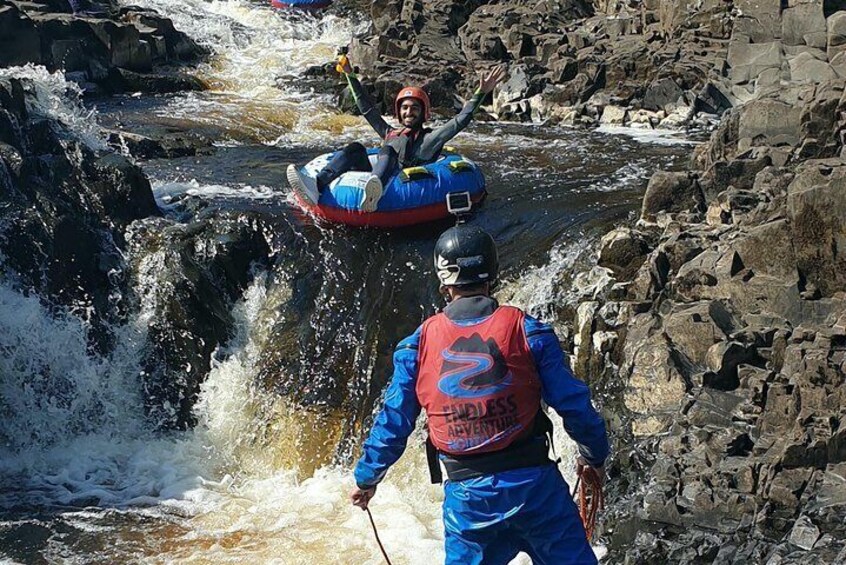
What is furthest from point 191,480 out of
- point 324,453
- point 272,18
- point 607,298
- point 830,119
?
point 272,18

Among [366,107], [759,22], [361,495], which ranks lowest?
[759,22]

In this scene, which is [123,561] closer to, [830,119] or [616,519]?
[616,519]

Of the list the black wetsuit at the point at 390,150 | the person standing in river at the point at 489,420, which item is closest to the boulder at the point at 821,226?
the black wetsuit at the point at 390,150

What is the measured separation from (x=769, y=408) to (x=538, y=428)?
3.25 meters

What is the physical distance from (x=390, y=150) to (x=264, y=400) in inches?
112

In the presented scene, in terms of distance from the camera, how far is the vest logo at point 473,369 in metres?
3.99

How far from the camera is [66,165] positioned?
34.9ft

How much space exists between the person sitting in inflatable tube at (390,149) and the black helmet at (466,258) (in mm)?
6320

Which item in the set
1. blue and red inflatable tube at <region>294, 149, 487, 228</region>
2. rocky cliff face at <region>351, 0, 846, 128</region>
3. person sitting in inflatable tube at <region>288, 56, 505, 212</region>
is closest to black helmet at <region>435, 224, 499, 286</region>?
person sitting in inflatable tube at <region>288, 56, 505, 212</region>

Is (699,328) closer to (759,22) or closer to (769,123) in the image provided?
(769,123)

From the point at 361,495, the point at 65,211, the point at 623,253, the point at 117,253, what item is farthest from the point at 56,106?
the point at 361,495

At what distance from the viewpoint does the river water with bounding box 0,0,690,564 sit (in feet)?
25.9

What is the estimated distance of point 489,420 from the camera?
158 inches

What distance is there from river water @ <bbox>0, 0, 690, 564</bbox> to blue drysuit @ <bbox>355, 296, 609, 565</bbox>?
137 inches
